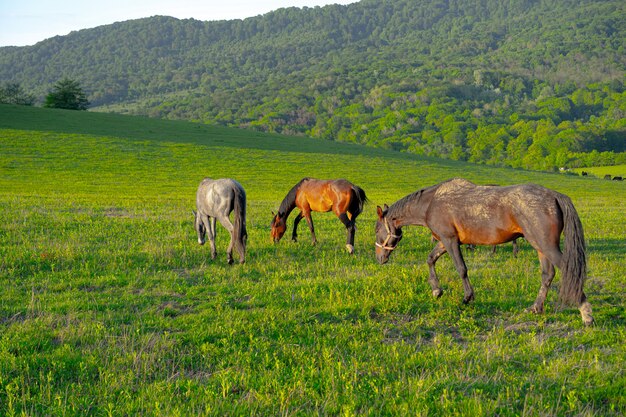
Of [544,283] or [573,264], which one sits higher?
[573,264]

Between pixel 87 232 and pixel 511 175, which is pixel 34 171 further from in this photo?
pixel 511 175

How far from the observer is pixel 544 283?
25.9 feet

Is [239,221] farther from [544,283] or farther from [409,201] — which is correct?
[544,283]

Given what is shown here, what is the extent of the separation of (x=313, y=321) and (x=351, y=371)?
2.00 meters

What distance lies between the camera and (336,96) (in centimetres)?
16425

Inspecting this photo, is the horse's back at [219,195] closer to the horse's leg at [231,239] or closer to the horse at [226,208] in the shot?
the horse at [226,208]

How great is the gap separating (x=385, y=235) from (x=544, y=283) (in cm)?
338

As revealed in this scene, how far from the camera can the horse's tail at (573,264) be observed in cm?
718

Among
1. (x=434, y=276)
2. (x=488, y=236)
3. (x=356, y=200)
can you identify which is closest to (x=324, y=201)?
(x=356, y=200)

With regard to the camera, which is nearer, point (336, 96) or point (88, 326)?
point (88, 326)

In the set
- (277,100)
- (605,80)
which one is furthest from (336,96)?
(605,80)

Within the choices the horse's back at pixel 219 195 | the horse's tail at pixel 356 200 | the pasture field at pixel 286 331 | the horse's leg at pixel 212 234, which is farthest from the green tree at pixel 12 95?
the horse's tail at pixel 356 200

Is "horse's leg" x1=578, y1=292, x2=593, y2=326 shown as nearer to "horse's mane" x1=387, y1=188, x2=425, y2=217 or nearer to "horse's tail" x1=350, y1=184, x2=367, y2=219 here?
"horse's mane" x1=387, y1=188, x2=425, y2=217

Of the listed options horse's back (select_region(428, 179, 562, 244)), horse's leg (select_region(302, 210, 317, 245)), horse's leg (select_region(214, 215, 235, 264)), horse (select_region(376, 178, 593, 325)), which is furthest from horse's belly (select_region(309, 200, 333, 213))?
horse's back (select_region(428, 179, 562, 244))
